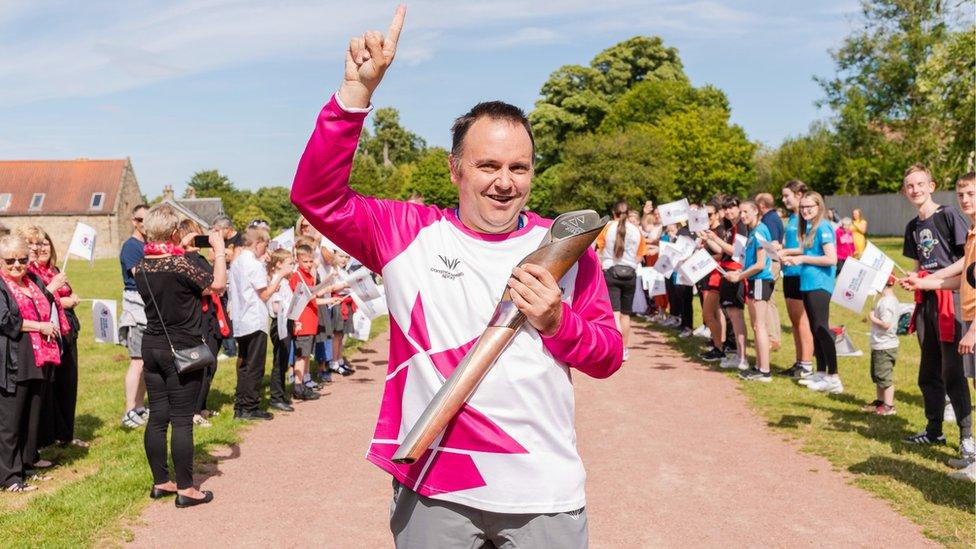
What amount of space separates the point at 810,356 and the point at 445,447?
887 centimetres

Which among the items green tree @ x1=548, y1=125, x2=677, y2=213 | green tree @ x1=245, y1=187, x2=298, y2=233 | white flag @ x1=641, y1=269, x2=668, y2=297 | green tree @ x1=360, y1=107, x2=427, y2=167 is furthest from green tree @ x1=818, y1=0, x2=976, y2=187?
green tree @ x1=245, y1=187, x2=298, y2=233

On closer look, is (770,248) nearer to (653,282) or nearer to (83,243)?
(653,282)

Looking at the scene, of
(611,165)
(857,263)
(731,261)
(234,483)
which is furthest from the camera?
(611,165)

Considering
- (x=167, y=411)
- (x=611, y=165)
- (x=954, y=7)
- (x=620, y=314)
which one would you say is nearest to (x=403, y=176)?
(x=611, y=165)

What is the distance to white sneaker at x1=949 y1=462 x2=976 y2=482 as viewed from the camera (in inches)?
233

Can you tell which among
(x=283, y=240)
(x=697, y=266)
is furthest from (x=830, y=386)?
(x=283, y=240)

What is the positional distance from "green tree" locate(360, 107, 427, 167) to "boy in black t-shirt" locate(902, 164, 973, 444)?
97.0m

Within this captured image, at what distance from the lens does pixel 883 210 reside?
4978 centimetres

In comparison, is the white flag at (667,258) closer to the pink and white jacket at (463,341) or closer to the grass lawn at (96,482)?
the grass lawn at (96,482)

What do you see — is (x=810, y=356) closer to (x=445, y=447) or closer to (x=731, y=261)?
(x=731, y=261)

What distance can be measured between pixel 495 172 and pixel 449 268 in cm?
30

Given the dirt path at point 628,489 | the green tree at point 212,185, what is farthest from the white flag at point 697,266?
the green tree at point 212,185

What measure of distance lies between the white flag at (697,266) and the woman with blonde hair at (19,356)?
7.40 m

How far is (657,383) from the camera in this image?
33.3 feet
